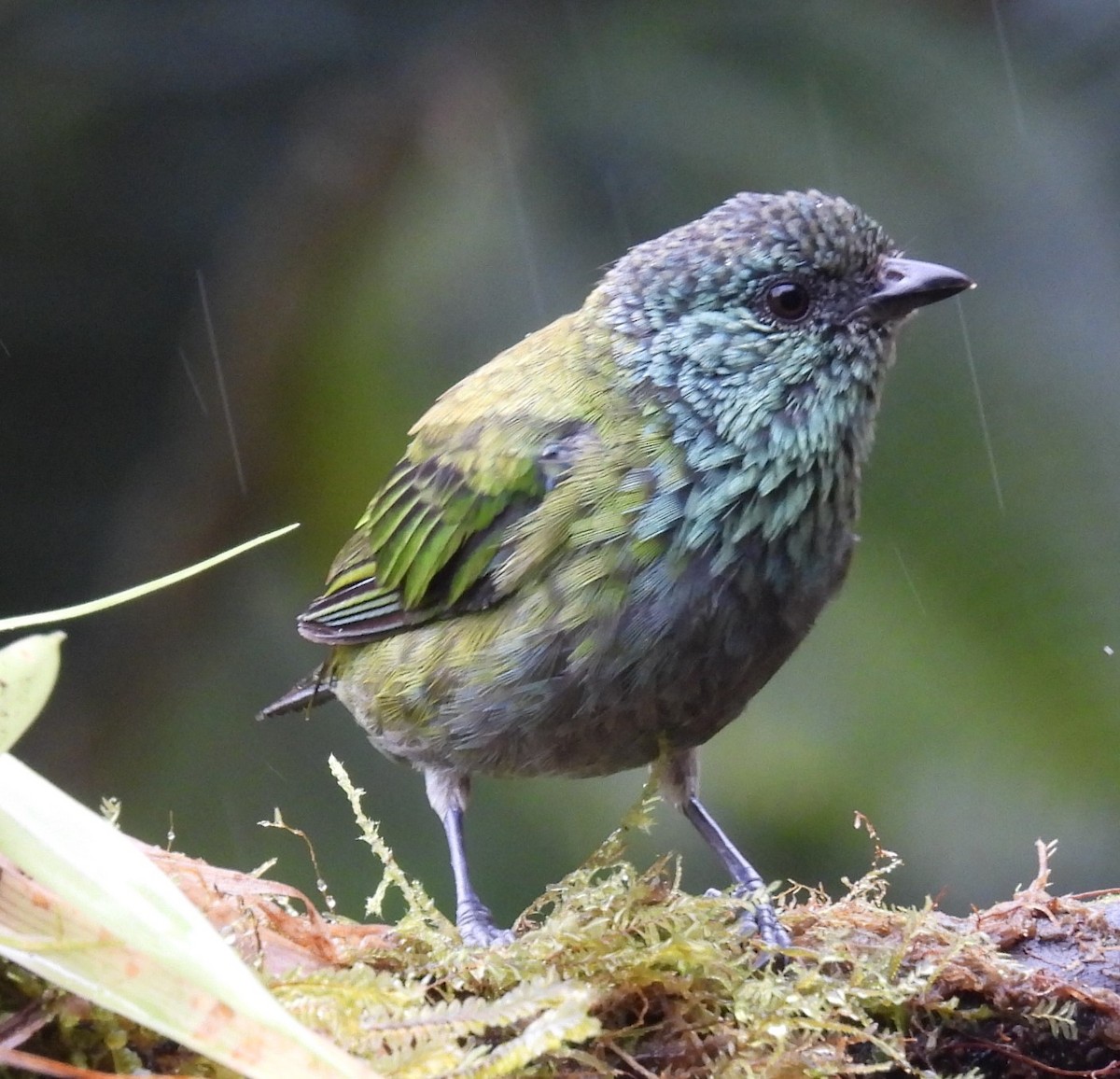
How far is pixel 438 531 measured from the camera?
9.48ft

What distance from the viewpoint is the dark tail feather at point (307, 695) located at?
3502mm

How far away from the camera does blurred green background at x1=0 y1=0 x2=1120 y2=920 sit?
4.39 metres

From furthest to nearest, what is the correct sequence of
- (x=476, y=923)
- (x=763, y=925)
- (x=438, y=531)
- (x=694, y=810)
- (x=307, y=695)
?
(x=307, y=695), (x=694, y=810), (x=438, y=531), (x=476, y=923), (x=763, y=925)

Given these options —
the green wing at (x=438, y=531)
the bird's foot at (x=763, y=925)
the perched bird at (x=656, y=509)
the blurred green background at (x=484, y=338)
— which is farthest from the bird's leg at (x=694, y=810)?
the blurred green background at (x=484, y=338)

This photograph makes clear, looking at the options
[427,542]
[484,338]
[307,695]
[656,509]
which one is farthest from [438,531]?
[484,338]

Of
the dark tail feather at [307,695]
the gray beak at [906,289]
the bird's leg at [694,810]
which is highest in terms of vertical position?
the gray beak at [906,289]

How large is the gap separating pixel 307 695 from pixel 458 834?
826 millimetres

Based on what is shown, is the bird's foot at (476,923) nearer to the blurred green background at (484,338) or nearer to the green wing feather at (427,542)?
the green wing feather at (427,542)

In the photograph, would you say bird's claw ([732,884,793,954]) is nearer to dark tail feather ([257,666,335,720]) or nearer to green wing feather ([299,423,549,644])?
green wing feather ([299,423,549,644])

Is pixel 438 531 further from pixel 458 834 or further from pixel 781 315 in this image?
pixel 781 315

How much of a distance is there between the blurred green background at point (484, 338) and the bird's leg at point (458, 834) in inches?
61.2

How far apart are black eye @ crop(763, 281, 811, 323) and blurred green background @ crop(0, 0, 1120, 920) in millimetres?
1958

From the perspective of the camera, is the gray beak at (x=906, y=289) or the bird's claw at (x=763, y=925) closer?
the bird's claw at (x=763, y=925)

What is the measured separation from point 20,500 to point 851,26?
3.49 metres
